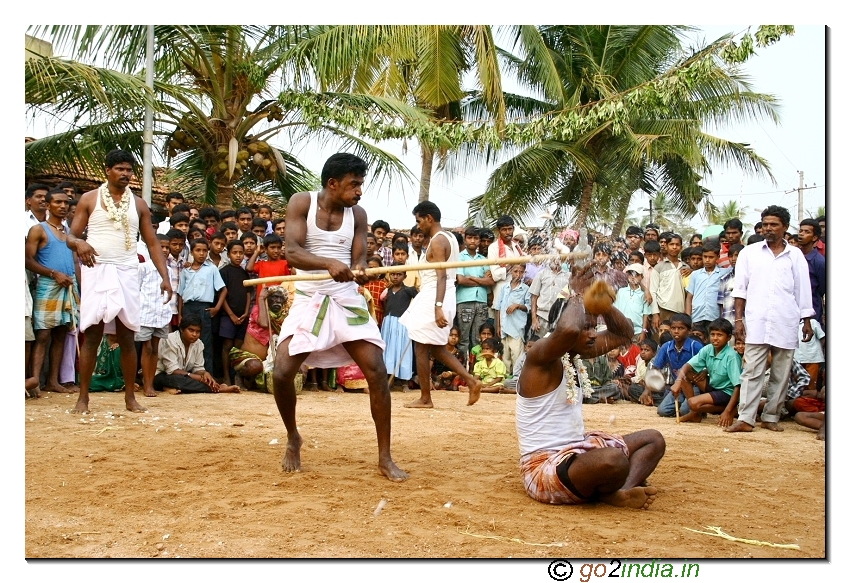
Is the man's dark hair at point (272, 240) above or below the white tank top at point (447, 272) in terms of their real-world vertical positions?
above

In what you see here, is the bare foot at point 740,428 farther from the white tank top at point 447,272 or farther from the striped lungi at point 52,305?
the striped lungi at point 52,305

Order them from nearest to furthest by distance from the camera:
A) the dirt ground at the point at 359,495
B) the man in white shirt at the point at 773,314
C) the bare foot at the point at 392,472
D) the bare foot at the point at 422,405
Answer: the dirt ground at the point at 359,495, the bare foot at the point at 392,472, the man in white shirt at the point at 773,314, the bare foot at the point at 422,405

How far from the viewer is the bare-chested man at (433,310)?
7.56m

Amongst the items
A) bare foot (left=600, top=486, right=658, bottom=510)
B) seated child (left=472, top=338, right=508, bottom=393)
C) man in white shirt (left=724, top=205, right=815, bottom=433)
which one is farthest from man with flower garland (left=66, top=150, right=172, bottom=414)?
man in white shirt (left=724, top=205, right=815, bottom=433)

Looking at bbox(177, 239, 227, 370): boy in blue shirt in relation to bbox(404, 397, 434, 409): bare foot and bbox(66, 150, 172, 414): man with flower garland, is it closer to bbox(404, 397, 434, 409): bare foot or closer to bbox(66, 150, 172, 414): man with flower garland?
bbox(66, 150, 172, 414): man with flower garland

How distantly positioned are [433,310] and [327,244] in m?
2.93

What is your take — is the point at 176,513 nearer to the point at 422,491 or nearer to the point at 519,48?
the point at 422,491

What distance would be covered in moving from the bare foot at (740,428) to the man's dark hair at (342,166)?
400 centimetres

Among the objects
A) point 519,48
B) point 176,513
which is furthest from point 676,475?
point 519,48

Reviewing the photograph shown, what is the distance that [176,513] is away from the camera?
13.5 feet

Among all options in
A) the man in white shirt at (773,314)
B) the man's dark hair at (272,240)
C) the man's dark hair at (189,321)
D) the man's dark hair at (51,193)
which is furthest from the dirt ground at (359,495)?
the man's dark hair at (272,240)

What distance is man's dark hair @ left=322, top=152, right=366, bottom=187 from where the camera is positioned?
15.9ft

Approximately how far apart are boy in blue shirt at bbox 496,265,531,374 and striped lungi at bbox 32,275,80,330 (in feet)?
16.1

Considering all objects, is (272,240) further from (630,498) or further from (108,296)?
(630,498)
